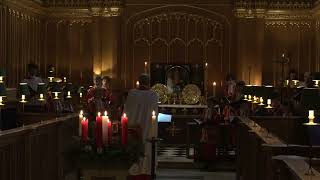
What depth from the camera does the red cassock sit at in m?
12.8

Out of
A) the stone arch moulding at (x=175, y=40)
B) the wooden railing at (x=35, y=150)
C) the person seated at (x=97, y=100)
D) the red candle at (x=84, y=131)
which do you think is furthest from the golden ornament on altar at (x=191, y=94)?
the red candle at (x=84, y=131)

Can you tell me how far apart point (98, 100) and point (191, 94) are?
9.91m

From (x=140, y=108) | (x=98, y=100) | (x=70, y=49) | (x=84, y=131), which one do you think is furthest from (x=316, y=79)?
(x=70, y=49)

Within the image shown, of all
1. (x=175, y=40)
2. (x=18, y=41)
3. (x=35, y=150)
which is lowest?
(x=35, y=150)

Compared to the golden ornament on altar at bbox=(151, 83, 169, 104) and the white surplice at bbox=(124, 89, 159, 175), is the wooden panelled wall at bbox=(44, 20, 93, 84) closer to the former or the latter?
the golden ornament on altar at bbox=(151, 83, 169, 104)

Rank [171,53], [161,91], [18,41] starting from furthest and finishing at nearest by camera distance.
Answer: [171,53] → [161,91] → [18,41]

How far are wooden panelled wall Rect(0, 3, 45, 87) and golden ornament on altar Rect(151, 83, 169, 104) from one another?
4605 mm

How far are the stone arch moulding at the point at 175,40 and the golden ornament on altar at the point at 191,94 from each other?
191cm

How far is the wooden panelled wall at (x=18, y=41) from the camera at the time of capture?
67.1 feet

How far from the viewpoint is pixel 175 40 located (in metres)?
24.6

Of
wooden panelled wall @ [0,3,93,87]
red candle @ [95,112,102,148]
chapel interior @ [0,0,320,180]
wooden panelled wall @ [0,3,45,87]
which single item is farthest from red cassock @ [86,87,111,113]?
wooden panelled wall @ [0,3,93,87]

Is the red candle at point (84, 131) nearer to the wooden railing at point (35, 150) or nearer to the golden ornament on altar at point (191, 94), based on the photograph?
the wooden railing at point (35, 150)

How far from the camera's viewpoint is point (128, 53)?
80.7 feet

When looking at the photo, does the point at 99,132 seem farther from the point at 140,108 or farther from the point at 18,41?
the point at 18,41
